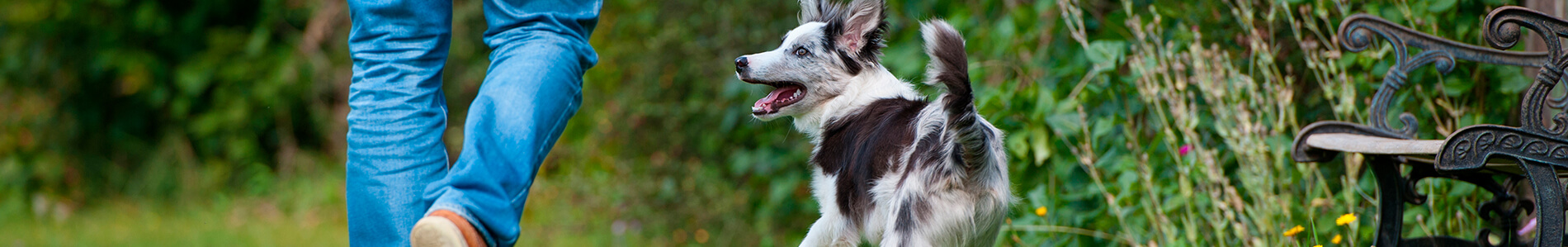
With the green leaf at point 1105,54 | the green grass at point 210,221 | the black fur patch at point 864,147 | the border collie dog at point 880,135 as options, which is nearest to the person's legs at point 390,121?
the border collie dog at point 880,135

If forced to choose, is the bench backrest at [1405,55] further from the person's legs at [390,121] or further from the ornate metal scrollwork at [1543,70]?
the person's legs at [390,121]

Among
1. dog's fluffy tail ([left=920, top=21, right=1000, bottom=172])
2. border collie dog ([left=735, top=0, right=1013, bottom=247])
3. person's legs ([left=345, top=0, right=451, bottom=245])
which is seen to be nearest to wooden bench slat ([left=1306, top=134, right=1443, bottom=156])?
border collie dog ([left=735, top=0, right=1013, bottom=247])

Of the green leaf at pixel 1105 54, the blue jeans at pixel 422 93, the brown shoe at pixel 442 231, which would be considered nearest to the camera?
the brown shoe at pixel 442 231

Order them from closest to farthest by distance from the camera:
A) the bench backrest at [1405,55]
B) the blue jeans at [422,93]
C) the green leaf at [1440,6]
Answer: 1. the blue jeans at [422,93]
2. the bench backrest at [1405,55]
3. the green leaf at [1440,6]

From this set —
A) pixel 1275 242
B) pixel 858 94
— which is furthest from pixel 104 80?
pixel 1275 242

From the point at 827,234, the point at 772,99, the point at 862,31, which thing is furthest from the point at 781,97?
the point at 827,234

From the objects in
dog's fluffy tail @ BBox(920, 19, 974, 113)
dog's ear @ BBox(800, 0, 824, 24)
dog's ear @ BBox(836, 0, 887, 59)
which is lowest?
dog's ear @ BBox(800, 0, 824, 24)

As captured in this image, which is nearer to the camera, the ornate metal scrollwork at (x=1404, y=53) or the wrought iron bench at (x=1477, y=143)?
the wrought iron bench at (x=1477, y=143)

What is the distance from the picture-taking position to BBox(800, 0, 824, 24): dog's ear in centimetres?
231

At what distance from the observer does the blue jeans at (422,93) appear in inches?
71.4

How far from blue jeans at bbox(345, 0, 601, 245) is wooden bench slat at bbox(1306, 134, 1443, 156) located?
1.45m

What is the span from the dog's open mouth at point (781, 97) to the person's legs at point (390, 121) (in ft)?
1.98

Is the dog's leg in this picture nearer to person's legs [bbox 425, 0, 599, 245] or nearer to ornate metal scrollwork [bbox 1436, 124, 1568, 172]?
person's legs [bbox 425, 0, 599, 245]

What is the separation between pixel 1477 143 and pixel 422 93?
1731mm
